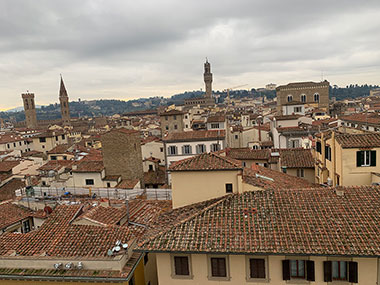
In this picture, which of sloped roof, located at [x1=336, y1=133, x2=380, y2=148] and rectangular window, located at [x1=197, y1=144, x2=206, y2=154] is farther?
rectangular window, located at [x1=197, y1=144, x2=206, y2=154]

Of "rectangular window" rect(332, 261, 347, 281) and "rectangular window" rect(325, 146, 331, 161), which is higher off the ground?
"rectangular window" rect(325, 146, 331, 161)

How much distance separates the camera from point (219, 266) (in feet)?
40.3

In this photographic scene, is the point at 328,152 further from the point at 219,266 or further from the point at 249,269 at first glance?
the point at 219,266

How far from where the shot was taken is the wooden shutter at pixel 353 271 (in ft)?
37.2

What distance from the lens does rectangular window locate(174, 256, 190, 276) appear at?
41.0 ft

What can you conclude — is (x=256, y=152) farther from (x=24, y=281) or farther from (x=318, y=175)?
(x=24, y=281)

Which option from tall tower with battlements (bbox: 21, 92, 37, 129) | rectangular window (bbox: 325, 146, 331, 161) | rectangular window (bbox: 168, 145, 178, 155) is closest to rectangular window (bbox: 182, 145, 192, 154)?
rectangular window (bbox: 168, 145, 178, 155)

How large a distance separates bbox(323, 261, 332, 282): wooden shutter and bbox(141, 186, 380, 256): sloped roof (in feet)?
3.23

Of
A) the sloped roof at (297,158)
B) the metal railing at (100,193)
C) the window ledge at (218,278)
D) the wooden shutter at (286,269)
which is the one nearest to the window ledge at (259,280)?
the wooden shutter at (286,269)

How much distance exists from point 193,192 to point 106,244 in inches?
206

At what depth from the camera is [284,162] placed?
27125 mm

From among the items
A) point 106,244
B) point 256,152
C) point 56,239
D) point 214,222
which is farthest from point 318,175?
point 56,239

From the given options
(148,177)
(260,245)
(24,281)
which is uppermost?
(260,245)

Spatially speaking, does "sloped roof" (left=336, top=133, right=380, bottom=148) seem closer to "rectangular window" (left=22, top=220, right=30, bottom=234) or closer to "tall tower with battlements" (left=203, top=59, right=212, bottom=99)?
"rectangular window" (left=22, top=220, right=30, bottom=234)
